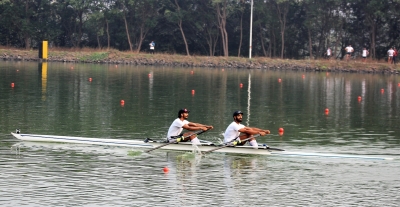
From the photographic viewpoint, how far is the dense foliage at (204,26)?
83.0 meters

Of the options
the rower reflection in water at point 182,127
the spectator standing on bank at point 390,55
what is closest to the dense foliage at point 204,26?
the spectator standing on bank at point 390,55

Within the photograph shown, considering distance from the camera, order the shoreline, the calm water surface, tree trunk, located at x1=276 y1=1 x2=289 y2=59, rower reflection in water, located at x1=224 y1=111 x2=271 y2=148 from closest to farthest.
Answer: the calm water surface, rower reflection in water, located at x1=224 y1=111 x2=271 y2=148, the shoreline, tree trunk, located at x1=276 y1=1 x2=289 y2=59

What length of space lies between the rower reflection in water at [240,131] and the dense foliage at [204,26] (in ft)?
188

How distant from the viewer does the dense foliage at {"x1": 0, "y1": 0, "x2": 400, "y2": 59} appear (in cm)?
8300

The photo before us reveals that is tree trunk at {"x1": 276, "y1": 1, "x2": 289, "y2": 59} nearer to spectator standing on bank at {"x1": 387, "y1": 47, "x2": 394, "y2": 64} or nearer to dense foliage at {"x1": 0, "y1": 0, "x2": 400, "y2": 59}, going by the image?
dense foliage at {"x1": 0, "y1": 0, "x2": 400, "y2": 59}

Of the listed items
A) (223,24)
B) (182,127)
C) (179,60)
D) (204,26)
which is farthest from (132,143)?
(204,26)

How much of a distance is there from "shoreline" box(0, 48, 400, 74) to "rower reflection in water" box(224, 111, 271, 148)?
2105 inches

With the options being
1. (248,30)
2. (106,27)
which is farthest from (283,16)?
(106,27)

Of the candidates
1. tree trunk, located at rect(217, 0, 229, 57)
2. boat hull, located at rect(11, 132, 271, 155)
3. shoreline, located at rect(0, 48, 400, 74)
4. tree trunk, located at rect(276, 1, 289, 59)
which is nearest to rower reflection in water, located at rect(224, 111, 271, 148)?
boat hull, located at rect(11, 132, 271, 155)

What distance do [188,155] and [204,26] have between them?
63.3m

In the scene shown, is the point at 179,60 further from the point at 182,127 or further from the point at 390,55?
the point at 182,127

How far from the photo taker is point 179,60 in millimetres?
80812

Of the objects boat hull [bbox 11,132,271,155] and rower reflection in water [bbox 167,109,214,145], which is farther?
rower reflection in water [bbox 167,109,214,145]

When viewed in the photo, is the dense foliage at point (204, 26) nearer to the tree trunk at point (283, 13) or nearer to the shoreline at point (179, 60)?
the tree trunk at point (283, 13)
